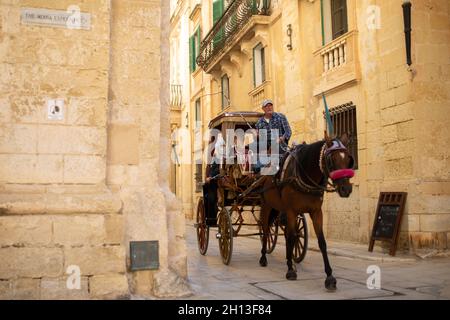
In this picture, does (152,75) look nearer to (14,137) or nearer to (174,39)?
(14,137)

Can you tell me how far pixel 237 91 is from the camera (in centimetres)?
1809

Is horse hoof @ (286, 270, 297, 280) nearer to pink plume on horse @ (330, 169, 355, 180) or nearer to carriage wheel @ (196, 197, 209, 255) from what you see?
pink plume on horse @ (330, 169, 355, 180)

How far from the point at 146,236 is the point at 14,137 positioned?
170 centimetres

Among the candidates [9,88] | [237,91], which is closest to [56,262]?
[9,88]

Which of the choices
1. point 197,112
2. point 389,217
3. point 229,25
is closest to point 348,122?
point 389,217

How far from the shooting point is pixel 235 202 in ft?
27.8

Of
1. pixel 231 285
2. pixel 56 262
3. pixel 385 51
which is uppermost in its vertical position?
pixel 385 51

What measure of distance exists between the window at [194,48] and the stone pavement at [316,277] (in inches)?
606

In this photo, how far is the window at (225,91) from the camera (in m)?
19.1

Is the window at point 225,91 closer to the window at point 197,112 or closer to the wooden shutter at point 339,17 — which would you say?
the window at point 197,112

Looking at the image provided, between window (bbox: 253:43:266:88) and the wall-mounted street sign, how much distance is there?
1080 centimetres

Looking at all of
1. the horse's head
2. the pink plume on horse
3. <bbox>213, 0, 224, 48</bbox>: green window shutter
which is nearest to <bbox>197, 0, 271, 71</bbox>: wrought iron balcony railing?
<bbox>213, 0, 224, 48</bbox>: green window shutter

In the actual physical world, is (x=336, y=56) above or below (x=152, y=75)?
above
